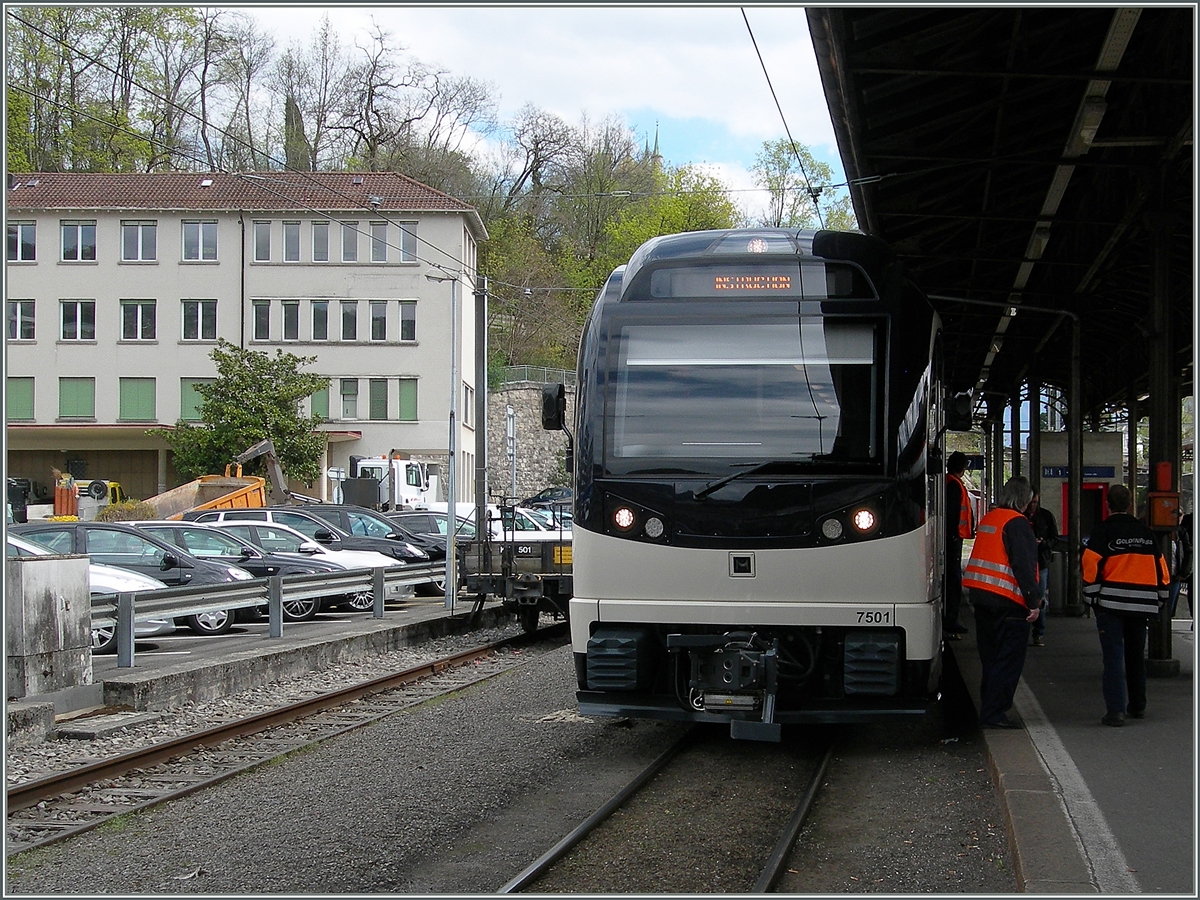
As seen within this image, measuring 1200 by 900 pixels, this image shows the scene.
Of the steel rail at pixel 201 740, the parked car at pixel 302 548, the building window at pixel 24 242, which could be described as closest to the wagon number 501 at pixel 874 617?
the steel rail at pixel 201 740

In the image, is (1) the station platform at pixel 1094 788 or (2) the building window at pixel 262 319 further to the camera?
(2) the building window at pixel 262 319

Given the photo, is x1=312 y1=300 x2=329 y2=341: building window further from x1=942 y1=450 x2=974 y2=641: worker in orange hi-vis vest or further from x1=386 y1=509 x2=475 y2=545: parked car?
x1=942 y1=450 x2=974 y2=641: worker in orange hi-vis vest

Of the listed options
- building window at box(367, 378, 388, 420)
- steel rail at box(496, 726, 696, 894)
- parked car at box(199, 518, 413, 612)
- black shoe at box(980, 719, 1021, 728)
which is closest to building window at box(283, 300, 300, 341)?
building window at box(367, 378, 388, 420)

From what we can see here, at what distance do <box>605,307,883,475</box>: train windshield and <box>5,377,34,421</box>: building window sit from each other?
170 ft

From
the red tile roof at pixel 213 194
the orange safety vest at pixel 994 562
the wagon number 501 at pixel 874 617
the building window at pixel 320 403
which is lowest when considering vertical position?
the wagon number 501 at pixel 874 617

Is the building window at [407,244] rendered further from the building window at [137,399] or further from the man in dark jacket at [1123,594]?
the man in dark jacket at [1123,594]

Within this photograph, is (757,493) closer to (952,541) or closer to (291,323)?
(952,541)

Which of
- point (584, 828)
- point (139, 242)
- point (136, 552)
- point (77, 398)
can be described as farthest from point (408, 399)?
point (584, 828)

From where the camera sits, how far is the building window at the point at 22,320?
5462cm

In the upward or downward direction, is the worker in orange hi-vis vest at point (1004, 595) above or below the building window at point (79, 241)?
below

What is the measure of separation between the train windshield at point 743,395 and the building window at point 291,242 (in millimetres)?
48016

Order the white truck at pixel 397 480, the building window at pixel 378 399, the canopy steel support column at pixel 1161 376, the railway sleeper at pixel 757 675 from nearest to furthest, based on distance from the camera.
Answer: the railway sleeper at pixel 757 675
the canopy steel support column at pixel 1161 376
the white truck at pixel 397 480
the building window at pixel 378 399

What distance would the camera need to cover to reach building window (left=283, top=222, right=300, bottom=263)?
54572mm

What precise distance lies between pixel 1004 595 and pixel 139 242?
51510mm
